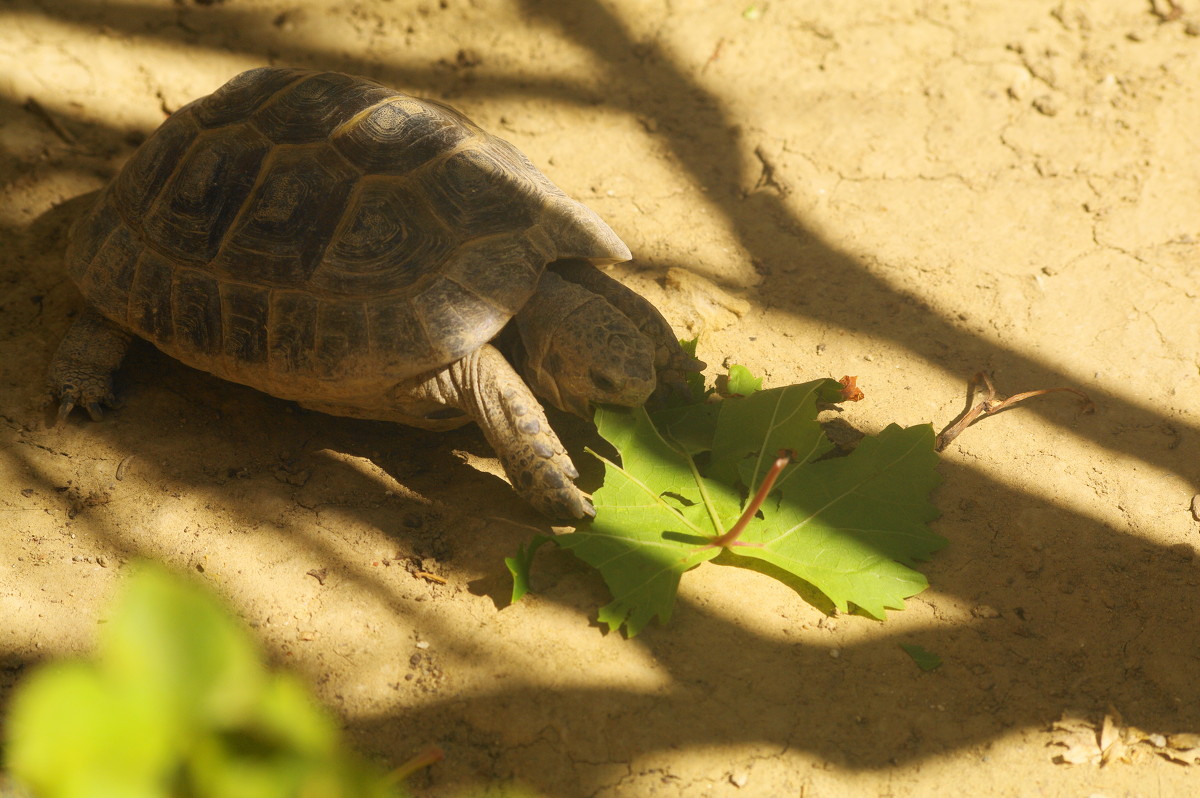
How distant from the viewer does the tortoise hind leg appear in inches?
133

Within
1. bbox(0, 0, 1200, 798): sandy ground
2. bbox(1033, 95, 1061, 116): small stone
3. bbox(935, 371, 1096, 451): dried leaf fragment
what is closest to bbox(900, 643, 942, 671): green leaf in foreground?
bbox(0, 0, 1200, 798): sandy ground

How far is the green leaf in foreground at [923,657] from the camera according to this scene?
8.71 feet

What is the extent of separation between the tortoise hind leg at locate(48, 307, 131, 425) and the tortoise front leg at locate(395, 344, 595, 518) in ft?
4.11

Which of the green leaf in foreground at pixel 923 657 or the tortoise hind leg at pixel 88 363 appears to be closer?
the green leaf in foreground at pixel 923 657

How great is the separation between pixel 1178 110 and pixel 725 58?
258 cm

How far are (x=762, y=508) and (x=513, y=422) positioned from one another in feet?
3.00

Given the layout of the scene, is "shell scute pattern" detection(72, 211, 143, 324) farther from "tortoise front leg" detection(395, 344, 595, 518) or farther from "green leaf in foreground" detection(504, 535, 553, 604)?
"green leaf in foreground" detection(504, 535, 553, 604)

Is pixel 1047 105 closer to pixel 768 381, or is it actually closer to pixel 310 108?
pixel 768 381

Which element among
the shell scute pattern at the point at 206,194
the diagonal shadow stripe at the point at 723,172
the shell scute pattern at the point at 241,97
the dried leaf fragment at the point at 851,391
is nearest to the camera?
the shell scute pattern at the point at 206,194

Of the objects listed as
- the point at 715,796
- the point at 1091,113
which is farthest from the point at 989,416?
the point at 1091,113

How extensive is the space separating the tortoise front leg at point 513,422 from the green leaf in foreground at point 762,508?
0.14 m

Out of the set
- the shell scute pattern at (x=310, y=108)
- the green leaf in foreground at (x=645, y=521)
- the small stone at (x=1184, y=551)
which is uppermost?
the shell scute pattern at (x=310, y=108)

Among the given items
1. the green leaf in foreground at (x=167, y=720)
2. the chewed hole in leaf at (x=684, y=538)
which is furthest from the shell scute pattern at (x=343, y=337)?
the green leaf in foreground at (x=167, y=720)

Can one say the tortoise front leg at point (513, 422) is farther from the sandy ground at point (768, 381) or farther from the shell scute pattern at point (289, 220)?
the shell scute pattern at point (289, 220)
